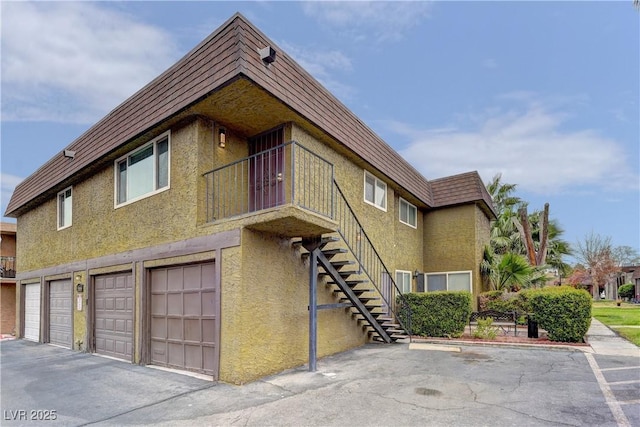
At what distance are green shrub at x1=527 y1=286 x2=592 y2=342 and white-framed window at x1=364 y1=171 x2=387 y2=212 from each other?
5.08 metres

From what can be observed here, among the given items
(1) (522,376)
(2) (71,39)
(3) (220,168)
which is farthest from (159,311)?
(2) (71,39)

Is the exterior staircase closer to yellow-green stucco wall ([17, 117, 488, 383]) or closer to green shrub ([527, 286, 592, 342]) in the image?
yellow-green stucco wall ([17, 117, 488, 383])

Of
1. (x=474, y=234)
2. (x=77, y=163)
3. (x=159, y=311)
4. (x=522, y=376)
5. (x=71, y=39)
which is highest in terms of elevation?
(x=71, y=39)

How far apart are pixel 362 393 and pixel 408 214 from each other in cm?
991

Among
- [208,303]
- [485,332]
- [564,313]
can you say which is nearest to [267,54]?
[208,303]

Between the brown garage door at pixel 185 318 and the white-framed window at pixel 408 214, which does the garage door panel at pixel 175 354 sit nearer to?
the brown garage door at pixel 185 318

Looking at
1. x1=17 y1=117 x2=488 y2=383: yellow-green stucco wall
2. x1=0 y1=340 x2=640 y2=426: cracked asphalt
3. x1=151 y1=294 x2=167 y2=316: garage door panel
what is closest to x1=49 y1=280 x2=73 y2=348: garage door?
x1=17 y1=117 x2=488 y2=383: yellow-green stucco wall

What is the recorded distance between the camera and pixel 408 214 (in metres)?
15.7

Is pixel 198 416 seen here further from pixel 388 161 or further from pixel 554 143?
pixel 554 143

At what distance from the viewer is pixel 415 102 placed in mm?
28188

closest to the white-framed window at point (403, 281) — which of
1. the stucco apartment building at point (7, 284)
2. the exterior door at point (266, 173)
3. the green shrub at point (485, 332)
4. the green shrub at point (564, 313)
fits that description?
the green shrub at point (485, 332)

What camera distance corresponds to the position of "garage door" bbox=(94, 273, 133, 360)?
10070 mm

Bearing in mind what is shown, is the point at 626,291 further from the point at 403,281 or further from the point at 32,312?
the point at 32,312

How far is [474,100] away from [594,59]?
9.43 meters
